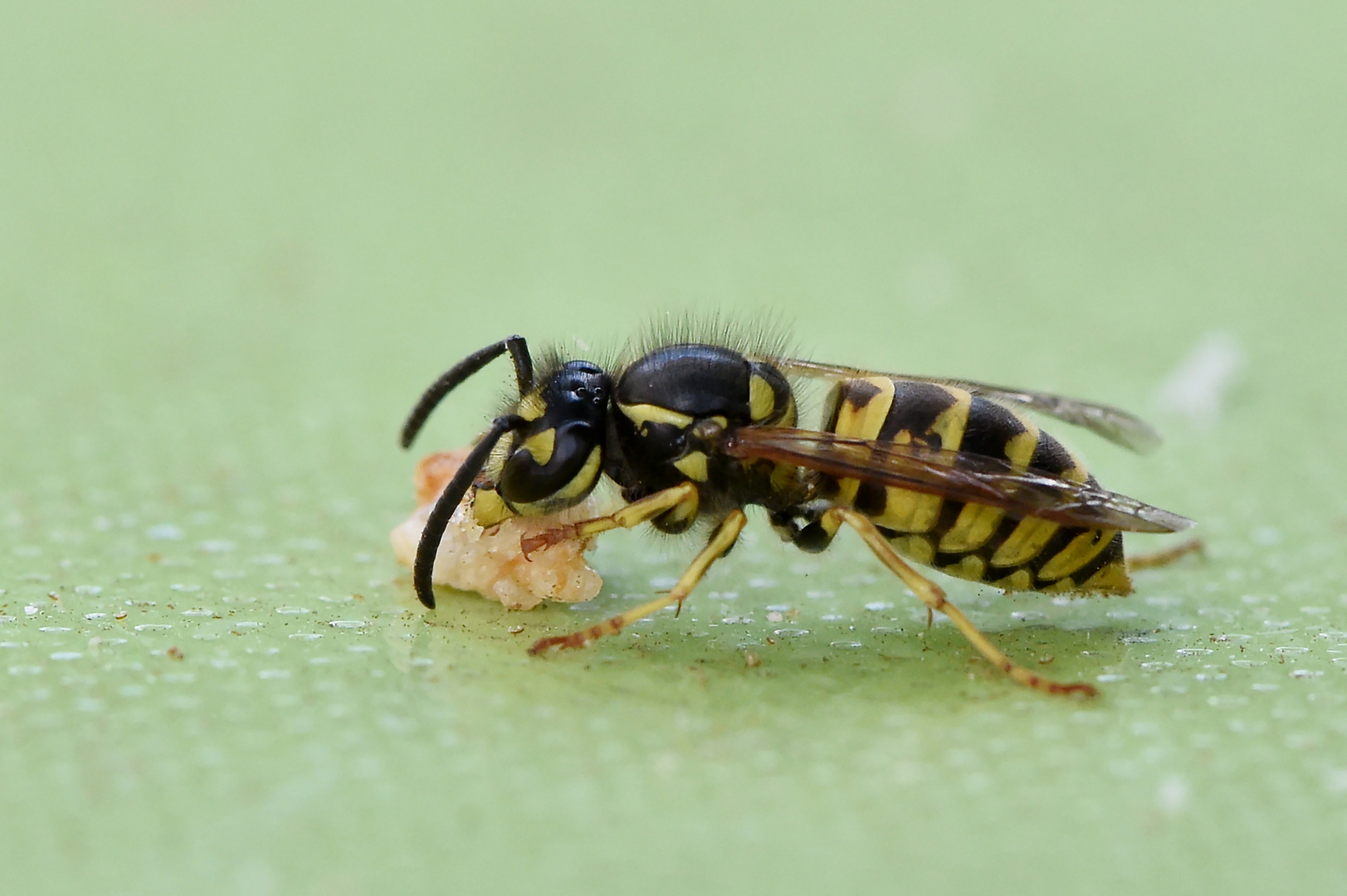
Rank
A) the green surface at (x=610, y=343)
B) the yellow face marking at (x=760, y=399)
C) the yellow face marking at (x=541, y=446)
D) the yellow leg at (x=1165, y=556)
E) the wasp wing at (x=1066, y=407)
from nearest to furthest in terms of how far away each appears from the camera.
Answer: the green surface at (x=610, y=343) < the yellow face marking at (x=541, y=446) < the yellow face marking at (x=760, y=399) < the wasp wing at (x=1066, y=407) < the yellow leg at (x=1165, y=556)

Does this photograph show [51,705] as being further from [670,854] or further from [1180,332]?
[1180,332]

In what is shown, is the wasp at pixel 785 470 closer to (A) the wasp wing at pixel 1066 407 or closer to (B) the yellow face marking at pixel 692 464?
(B) the yellow face marking at pixel 692 464

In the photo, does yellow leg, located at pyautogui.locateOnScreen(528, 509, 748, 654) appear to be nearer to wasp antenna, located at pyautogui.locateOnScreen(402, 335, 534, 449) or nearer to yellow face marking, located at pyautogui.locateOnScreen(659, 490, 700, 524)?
yellow face marking, located at pyautogui.locateOnScreen(659, 490, 700, 524)

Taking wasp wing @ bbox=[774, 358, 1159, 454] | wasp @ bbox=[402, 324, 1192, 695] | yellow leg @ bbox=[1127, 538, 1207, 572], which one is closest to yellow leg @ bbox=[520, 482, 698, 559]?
wasp @ bbox=[402, 324, 1192, 695]

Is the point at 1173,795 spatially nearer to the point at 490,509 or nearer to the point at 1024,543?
the point at 1024,543

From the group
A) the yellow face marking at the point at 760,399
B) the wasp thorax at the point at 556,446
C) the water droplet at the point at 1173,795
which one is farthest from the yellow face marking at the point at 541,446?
the water droplet at the point at 1173,795

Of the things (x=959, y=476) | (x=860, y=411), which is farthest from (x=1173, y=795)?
(x=860, y=411)
